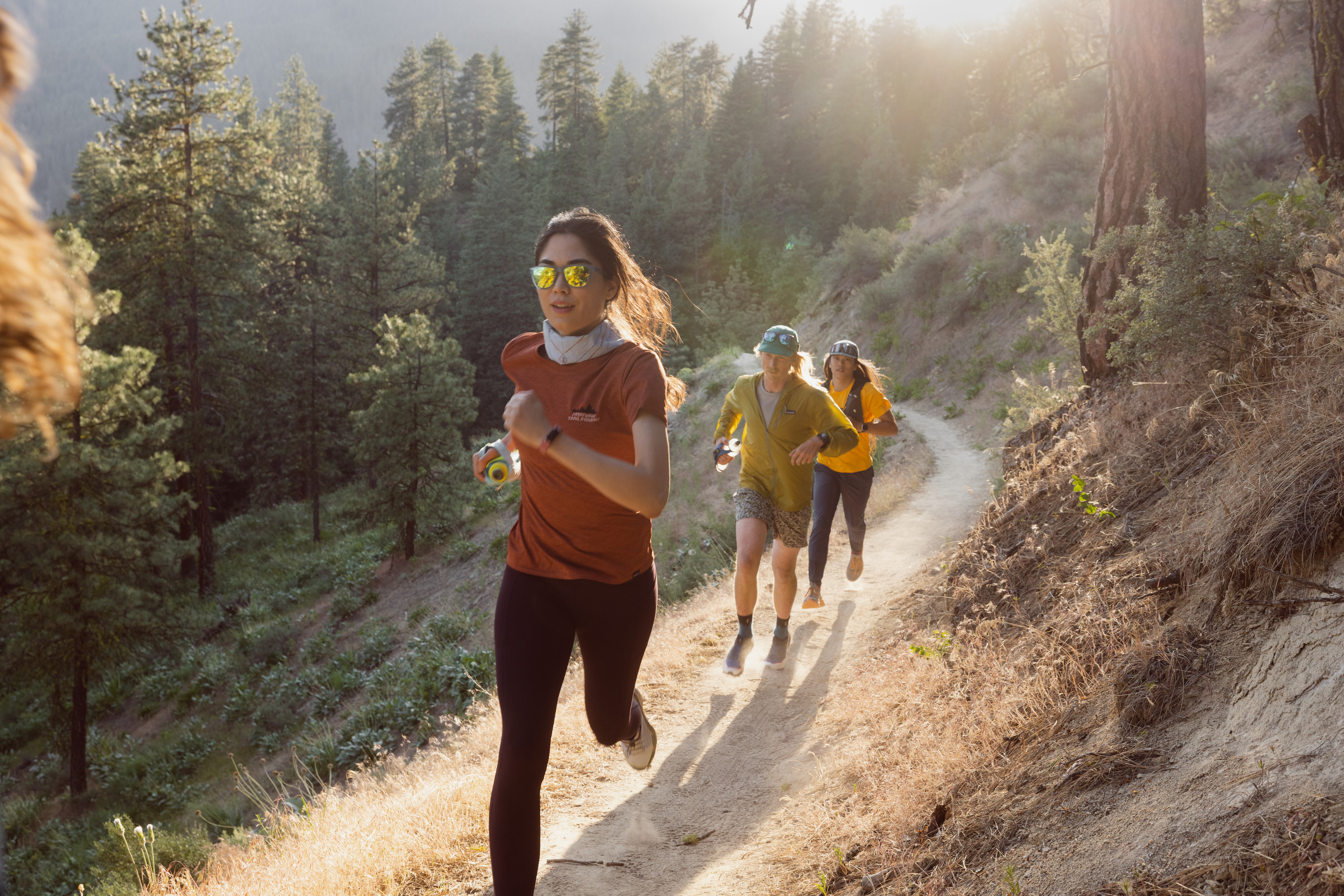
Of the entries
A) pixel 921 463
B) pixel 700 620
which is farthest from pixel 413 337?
pixel 700 620

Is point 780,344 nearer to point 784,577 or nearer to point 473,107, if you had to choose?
point 784,577

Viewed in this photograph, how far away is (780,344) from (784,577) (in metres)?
1.73

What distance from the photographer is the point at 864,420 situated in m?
7.17

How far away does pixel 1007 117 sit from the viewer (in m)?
31.6

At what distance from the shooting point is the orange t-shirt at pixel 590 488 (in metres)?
2.98

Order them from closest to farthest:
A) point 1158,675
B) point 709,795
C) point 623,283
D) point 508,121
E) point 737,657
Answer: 1. point 1158,675
2. point 623,283
3. point 709,795
4. point 737,657
5. point 508,121

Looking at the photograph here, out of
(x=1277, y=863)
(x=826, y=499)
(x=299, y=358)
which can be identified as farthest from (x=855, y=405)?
(x=299, y=358)

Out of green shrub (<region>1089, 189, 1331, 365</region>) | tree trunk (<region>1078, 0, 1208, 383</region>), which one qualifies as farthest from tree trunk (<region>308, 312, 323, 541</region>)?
green shrub (<region>1089, 189, 1331, 365</region>)

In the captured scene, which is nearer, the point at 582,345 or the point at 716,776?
the point at 582,345

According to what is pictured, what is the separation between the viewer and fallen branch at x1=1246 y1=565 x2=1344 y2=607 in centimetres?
277

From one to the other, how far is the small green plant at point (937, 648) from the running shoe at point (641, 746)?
2.20 m

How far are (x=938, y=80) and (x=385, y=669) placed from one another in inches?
1789

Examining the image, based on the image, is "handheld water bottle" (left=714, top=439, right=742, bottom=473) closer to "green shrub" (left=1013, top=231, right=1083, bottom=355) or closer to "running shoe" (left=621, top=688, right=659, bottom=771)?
"running shoe" (left=621, top=688, right=659, bottom=771)

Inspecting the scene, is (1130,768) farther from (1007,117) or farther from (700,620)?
(1007,117)
